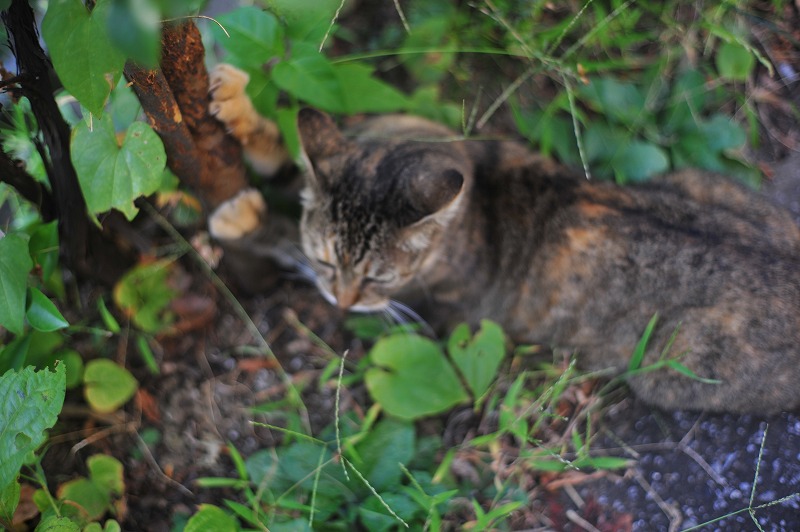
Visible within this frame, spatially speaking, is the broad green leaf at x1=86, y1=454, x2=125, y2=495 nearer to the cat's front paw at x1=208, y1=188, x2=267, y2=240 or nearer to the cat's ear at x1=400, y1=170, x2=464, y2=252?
the cat's front paw at x1=208, y1=188, x2=267, y2=240

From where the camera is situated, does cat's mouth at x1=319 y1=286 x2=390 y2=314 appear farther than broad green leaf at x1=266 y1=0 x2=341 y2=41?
Yes

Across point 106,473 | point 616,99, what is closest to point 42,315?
point 106,473

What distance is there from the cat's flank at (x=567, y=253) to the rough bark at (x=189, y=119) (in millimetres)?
149

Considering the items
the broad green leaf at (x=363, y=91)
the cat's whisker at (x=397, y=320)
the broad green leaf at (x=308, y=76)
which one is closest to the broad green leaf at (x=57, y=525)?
the cat's whisker at (x=397, y=320)

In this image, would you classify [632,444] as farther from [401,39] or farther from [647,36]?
[401,39]

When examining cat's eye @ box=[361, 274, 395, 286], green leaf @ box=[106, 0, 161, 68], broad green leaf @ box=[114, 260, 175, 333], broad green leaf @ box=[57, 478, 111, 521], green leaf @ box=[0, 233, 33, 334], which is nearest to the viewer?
green leaf @ box=[106, 0, 161, 68]

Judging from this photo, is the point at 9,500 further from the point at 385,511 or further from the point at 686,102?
the point at 686,102

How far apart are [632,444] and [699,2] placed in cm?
188

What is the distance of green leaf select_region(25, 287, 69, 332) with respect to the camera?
1.52 meters

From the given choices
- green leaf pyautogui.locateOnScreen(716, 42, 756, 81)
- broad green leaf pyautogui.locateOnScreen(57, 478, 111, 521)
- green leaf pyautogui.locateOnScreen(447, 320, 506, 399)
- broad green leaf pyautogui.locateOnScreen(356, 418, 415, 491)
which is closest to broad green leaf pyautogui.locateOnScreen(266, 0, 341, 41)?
green leaf pyautogui.locateOnScreen(447, 320, 506, 399)

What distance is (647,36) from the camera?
2516mm

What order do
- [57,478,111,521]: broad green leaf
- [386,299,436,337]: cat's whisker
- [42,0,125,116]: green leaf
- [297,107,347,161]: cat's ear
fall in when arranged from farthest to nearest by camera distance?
1. [386,299,436,337]: cat's whisker
2. [297,107,347,161]: cat's ear
3. [57,478,111,521]: broad green leaf
4. [42,0,125,116]: green leaf

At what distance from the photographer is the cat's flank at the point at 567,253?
6.07 feet

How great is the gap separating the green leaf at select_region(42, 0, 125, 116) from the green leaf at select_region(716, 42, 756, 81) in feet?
7.67
